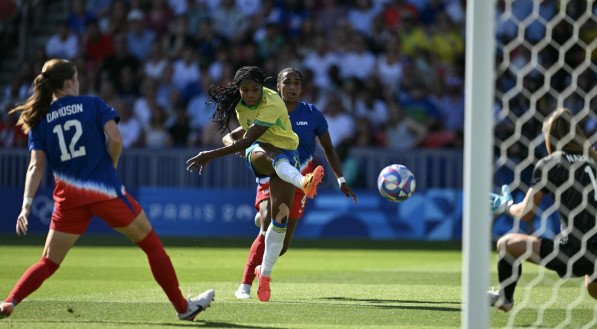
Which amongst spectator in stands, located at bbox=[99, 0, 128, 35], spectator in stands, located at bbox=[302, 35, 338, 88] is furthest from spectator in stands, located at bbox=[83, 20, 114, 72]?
spectator in stands, located at bbox=[302, 35, 338, 88]

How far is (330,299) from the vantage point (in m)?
9.53

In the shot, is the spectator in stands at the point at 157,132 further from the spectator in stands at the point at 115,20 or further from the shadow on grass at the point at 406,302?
the shadow on grass at the point at 406,302

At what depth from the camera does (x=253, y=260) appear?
9.80 m

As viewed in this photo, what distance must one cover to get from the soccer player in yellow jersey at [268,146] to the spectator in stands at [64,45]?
1263cm

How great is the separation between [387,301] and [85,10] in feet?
49.8

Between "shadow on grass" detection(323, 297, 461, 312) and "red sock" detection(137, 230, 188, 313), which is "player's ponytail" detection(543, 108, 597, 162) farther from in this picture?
"red sock" detection(137, 230, 188, 313)

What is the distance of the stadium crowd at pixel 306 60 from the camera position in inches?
771

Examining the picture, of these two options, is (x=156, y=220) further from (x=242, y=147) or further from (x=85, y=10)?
(x=242, y=147)

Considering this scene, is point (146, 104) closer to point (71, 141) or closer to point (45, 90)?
point (45, 90)

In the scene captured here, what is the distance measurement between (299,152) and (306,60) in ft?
33.1

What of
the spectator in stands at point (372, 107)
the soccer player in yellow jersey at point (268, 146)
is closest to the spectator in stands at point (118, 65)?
the spectator in stands at point (372, 107)

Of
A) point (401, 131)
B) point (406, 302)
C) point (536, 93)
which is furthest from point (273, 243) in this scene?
point (401, 131)

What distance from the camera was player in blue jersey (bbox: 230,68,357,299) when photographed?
9.85m

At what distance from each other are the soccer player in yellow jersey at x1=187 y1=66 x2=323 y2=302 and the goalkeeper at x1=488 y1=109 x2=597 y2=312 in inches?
81.5
